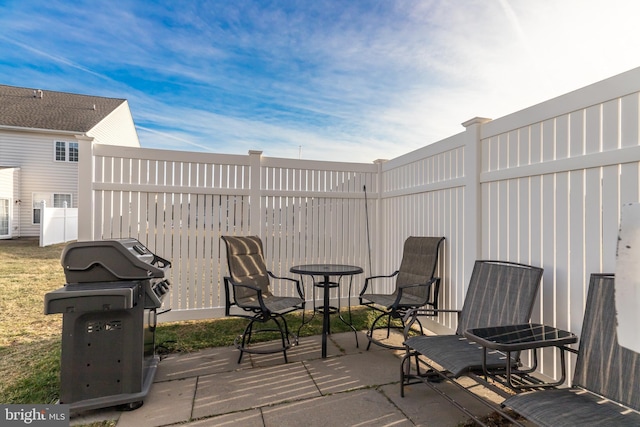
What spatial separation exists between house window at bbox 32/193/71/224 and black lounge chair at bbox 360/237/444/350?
14.0 meters

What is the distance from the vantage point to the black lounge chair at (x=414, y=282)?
3342 mm

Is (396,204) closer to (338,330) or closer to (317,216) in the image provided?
(317,216)

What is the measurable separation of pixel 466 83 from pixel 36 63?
12.9m

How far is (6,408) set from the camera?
7.04ft

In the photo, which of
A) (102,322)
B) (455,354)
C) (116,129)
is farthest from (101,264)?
(116,129)

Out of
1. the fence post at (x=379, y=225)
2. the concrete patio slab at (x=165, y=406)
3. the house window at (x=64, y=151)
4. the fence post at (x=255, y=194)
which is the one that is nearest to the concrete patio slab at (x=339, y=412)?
the concrete patio slab at (x=165, y=406)

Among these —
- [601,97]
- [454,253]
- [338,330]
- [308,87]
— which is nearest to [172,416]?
[338,330]

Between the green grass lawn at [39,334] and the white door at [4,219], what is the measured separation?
792 cm

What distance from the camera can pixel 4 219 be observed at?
478 inches

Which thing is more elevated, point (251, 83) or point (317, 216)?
point (251, 83)

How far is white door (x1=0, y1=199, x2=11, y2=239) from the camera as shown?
12.0m

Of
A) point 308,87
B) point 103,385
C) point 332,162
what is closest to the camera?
point 103,385

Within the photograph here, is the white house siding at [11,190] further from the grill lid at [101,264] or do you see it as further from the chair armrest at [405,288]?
the chair armrest at [405,288]

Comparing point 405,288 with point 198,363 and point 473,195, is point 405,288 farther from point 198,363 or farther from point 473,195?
point 198,363
